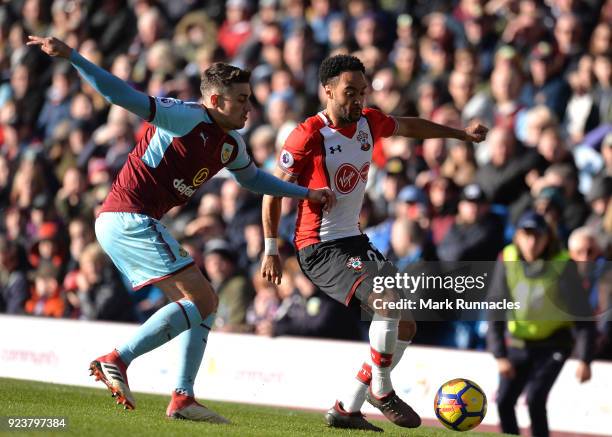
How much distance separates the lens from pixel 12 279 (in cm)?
1747

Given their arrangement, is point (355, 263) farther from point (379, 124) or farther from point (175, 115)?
point (175, 115)

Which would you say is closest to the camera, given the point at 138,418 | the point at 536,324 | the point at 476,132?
the point at 138,418

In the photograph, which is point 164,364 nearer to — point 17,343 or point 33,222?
point 17,343

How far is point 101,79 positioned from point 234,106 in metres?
1.11

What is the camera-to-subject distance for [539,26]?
15719mm

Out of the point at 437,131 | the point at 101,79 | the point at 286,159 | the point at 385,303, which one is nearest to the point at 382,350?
the point at 385,303

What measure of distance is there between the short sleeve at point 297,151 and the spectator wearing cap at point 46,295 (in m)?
7.73

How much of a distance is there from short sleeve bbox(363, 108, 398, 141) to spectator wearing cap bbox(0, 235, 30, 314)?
8.59m

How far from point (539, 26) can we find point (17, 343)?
25.3ft

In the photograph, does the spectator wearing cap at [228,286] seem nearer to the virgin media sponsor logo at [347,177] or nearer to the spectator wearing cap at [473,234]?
the spectator wearing cap at [473,234]

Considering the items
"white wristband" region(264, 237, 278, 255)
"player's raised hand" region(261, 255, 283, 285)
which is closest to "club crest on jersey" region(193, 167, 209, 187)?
"white wristband" region(264, 237, 278, 255)

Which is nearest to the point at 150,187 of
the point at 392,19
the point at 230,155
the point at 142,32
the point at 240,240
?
the point at 230,155

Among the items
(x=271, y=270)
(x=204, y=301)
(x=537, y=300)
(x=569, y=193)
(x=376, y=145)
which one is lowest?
(x=204, y=301)

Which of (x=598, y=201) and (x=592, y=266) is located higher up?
(x=598, y=201)
